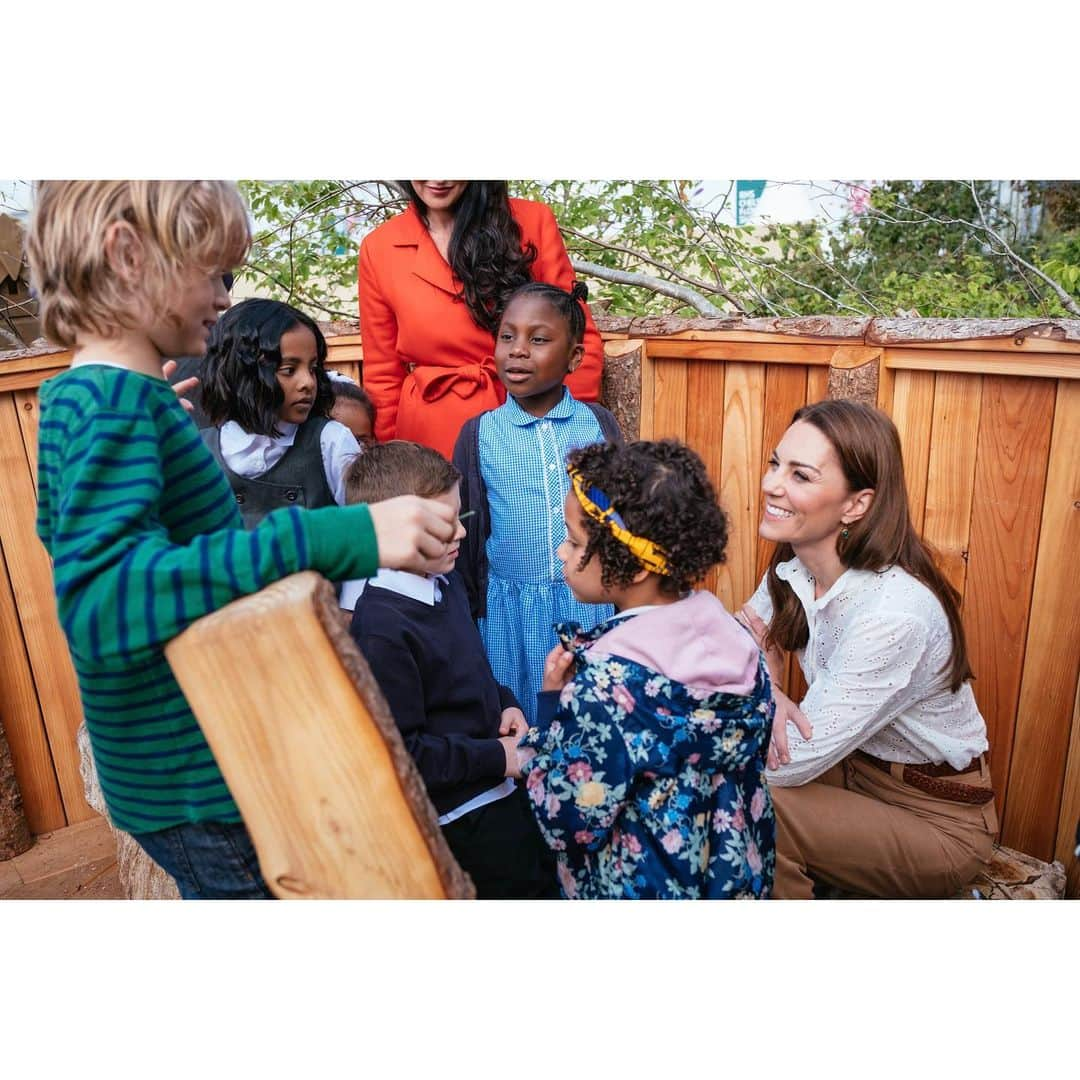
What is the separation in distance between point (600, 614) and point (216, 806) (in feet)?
4.66

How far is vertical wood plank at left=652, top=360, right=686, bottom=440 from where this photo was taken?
111 inches

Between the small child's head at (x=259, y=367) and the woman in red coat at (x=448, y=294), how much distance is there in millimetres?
342

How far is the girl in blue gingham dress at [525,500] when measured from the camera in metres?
2.36

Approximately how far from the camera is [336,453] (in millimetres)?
2279

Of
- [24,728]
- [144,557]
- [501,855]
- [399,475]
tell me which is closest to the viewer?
[144,557]

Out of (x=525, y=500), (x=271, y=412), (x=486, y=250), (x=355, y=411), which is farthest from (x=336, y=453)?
(x=486, y=250)

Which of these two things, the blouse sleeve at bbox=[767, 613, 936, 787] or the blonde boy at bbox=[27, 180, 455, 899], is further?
the blouse sleeve at bbox=[767, 613, 936, 787]

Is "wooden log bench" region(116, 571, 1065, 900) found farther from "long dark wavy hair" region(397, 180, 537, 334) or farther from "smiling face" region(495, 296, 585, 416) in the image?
"long dark wavy hair" region(397, 180, 537, 334)

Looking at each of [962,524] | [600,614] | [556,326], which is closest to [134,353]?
[556,326]

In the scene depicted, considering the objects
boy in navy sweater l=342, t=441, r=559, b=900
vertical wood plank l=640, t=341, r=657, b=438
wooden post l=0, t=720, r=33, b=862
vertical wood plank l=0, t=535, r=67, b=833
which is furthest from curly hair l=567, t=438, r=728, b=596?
wooden post l=0, t=720, r=33, b=862

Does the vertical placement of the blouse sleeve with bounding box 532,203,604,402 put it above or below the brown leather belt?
above

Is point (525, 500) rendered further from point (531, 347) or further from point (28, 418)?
point (28, 418)

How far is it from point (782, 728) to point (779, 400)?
115 centimetres

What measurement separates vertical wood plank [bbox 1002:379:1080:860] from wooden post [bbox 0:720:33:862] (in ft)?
8.91
